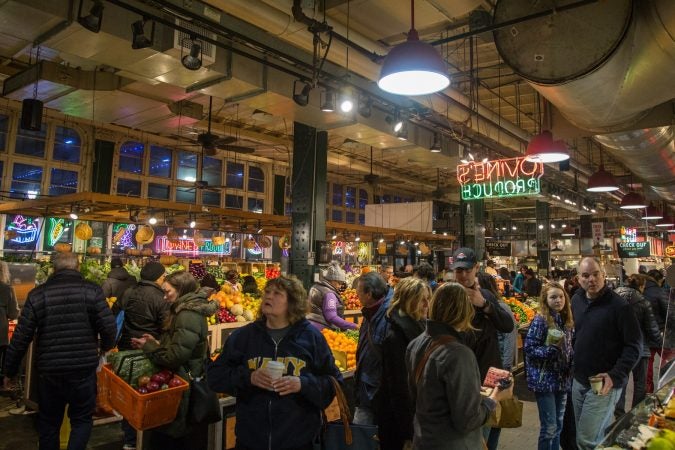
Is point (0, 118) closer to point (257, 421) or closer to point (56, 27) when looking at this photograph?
point (56, 27)

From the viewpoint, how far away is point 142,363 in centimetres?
344

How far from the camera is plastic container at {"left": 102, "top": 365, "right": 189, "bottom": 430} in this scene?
320 cm

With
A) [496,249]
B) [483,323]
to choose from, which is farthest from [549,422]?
[496,249]

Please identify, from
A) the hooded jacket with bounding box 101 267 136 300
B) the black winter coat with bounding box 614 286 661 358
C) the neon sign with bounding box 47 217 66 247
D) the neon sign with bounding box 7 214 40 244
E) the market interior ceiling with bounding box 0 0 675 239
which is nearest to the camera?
the market interior ceiling with bounding box 0 0 675 239

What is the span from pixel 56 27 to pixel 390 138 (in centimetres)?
514

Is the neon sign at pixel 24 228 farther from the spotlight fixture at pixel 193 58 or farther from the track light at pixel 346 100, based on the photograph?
the track light at pixel 346 100

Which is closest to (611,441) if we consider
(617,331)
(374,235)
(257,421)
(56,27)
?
(617,331)

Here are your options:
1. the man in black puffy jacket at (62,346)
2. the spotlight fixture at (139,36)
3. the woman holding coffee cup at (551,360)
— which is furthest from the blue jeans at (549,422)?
the spotlight fixture at (139,36)

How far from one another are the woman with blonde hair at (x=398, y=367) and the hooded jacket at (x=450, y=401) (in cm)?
70

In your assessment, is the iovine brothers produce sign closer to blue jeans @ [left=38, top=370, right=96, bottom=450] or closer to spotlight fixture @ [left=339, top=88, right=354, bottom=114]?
spotlight fixture @ [left=339, top=88, right=354, bottom=114]

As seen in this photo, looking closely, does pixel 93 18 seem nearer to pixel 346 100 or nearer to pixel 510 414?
pixel 346 100

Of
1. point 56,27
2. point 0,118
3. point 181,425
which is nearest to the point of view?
point 181,425

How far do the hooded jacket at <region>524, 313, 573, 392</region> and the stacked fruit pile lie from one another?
1.93m

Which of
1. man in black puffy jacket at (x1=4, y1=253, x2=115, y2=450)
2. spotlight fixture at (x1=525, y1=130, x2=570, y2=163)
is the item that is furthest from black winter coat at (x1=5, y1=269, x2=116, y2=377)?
spotlight fixture at (x1=525, y1=130, x2=570, y2=163)
